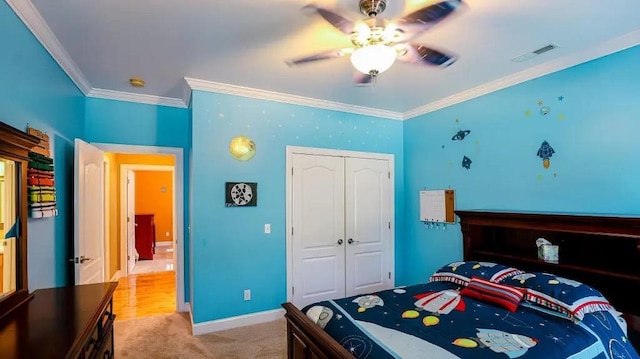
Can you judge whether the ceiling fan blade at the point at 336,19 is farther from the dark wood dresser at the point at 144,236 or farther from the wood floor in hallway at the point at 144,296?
the dark wood dresser at the point at 144,236

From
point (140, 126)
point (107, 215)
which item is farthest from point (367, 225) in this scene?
point (107, 215)

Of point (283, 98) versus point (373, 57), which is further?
point (283, 98)

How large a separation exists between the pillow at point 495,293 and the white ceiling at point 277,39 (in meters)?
1.86

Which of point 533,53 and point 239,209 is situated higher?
point 533,53

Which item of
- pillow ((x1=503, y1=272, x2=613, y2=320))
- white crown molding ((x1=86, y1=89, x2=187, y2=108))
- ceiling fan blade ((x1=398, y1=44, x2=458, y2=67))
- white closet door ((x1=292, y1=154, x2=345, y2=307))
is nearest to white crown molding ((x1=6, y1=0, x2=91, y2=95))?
white crown molding ((x1=86, y1=89, x2=187, y2=108))

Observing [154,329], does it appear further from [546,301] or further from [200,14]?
[546,301]

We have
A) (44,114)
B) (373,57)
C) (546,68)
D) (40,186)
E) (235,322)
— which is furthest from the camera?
(235,322)

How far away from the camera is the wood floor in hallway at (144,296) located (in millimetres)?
4077

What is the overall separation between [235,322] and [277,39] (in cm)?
286

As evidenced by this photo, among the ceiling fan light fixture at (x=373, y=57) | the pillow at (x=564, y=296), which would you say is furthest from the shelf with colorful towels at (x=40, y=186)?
the pillow at (x=564, y=296)

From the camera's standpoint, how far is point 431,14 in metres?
2.10

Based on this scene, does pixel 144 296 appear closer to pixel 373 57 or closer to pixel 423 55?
pixel 373 57

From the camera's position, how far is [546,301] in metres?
2.22

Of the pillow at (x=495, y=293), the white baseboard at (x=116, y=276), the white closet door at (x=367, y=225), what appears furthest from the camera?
the white baseboard at (x=116, y=276)
